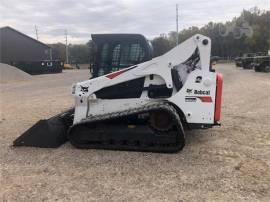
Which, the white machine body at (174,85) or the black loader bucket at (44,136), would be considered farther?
the black loader bucket at (44,136)

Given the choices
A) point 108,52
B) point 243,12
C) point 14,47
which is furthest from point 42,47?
point 108,52

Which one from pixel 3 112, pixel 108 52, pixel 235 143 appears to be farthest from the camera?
pixel 3 112

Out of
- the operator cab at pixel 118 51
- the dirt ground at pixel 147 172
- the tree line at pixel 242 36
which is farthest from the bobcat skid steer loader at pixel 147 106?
the tree line at pixel 242 36

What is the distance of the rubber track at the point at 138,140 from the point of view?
21.3ft

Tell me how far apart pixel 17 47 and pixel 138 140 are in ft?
175

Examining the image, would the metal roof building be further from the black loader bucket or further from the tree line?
the black loader bucket

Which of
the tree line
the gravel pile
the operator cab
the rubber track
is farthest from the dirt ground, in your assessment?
the tree line

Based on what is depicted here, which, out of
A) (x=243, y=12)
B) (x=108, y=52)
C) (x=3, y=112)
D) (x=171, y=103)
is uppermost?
(x=243, y=12)

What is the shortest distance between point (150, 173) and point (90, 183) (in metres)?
0.91

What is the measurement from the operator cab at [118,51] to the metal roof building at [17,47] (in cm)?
4748

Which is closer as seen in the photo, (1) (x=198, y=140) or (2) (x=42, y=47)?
(1) (x=198, y=140)

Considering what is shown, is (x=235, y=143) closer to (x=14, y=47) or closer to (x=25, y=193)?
(x=25, y=193)

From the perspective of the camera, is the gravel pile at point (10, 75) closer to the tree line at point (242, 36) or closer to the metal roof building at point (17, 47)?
the metal roof building at point (17, 47)

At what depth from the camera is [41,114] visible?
436 inches
